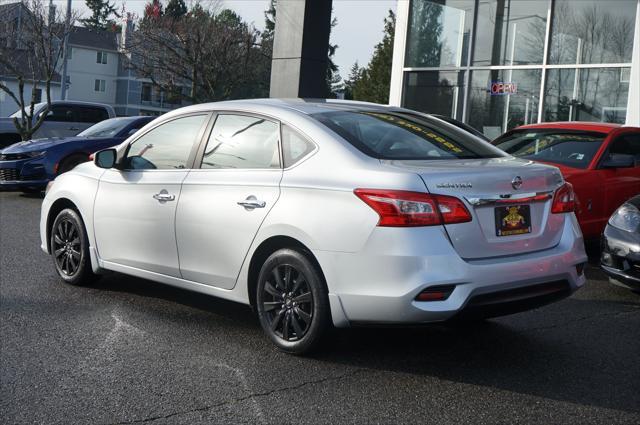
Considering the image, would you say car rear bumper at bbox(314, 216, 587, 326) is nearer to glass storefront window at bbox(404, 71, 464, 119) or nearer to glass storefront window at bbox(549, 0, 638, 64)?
glass storefront window at bbox(549, 0, 638, 64)

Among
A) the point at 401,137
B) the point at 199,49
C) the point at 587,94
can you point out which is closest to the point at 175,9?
the point at 199,49

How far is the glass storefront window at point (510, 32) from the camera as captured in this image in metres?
17.3

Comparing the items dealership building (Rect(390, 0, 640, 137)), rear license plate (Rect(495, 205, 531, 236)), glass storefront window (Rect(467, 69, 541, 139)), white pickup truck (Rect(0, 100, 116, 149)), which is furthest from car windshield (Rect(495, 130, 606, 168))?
white pickup truck (Rect(0, 100, 116, 149))

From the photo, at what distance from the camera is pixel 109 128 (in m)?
14.5

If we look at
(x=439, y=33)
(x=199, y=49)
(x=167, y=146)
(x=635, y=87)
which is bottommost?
(x=167, y=146)

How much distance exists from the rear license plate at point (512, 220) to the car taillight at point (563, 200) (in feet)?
0.87

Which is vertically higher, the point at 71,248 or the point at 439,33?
the point at 439,33

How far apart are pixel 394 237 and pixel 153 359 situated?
1.66 m

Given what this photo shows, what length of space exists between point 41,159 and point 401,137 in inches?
395

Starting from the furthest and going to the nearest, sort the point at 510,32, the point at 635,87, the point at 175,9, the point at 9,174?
the point at 175,9 → the point at 510,32 → the point at 635,87 → the point at 9,174

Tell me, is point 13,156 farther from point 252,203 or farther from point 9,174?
point 252,203

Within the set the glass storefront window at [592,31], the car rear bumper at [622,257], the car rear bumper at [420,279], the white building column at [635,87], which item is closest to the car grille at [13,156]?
the car rear bumper at [622,257]

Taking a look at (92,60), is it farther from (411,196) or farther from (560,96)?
(411,196)

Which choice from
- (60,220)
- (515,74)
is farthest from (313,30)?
(60,220)
